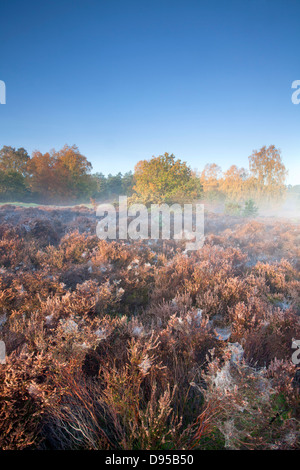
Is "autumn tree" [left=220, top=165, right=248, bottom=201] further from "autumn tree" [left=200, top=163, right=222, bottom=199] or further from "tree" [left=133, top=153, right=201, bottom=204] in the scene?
"tree" [left=133, top=153, right=201, bottom=204]

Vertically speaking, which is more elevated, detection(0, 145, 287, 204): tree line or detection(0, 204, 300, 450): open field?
detection(0, 145, 287, 204): tree line

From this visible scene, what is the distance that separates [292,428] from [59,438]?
1.70 m

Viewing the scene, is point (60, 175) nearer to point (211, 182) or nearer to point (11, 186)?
point (11, 186)

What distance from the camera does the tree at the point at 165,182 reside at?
14.0m

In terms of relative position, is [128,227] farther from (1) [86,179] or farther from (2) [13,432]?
(1) [86,179]

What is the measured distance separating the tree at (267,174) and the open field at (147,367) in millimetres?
28534

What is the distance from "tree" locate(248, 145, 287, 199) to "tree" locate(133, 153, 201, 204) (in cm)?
1856

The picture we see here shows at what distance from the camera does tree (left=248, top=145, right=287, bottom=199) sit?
1046 inches

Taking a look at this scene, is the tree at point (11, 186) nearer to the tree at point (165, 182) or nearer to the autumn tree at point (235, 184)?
the tree at point (165, 182)

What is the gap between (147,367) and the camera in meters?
1.56

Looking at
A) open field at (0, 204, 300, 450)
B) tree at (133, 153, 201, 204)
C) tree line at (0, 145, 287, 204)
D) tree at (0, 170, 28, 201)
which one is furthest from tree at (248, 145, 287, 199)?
tree at (0, 170, 28, 201)

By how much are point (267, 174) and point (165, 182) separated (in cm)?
2150
